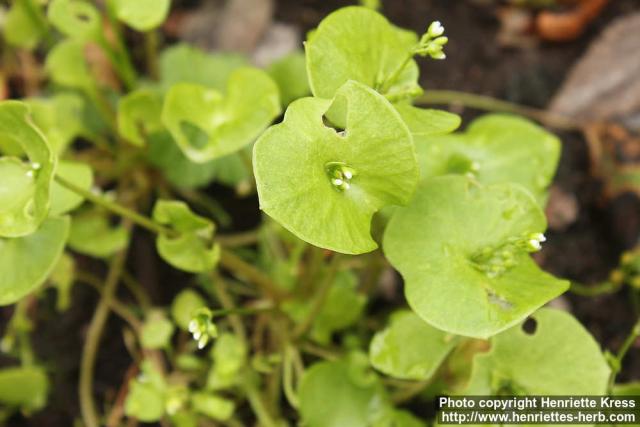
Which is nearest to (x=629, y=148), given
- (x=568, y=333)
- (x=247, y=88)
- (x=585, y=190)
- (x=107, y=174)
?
(x=585, y=190)

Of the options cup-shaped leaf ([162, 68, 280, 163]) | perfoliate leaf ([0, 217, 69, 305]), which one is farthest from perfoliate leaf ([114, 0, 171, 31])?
perfoliate leaf ([0, 217, 69, 305])

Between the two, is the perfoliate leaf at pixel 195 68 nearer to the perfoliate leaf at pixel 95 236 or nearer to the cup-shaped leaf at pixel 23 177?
the perfoliate leaf at pixel 95 236

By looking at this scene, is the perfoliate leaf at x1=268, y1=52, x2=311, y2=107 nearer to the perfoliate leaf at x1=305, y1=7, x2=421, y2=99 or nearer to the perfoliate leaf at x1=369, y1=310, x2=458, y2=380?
the perfoliate leaf at x1=305, y1=7, x2=421, y2=99

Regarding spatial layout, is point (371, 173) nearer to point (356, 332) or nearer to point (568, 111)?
point (356, 332)

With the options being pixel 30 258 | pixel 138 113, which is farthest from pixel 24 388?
A: pixel 138 113

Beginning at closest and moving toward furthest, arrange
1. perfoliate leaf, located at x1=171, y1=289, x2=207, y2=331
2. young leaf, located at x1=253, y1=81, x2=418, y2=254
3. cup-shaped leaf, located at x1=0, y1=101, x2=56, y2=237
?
young leaf, located at x1=253, y1=81, x2=418, y2=254 < cup-shaped leaf, located at x1=0, y1=101, x2=56, y2=237 < perfoliate leaf, located at x1=171, y1=289, x2=207, y2=331

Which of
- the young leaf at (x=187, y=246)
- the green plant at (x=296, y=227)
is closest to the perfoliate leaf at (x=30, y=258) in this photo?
the green plant at (x=296, y=227)
